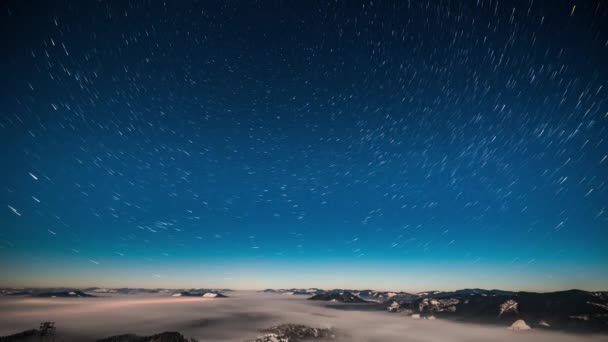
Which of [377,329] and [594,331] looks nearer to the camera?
[594,331]

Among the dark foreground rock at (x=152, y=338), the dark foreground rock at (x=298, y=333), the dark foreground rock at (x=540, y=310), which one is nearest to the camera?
the dark foreground rock at (x=152, y=338)

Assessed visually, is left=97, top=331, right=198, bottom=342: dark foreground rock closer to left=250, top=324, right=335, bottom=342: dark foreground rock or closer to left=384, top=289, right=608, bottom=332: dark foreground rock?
left=250, top=324, right=335, bottom=342: dark foreground rock

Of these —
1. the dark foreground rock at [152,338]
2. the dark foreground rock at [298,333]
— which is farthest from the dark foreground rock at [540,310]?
the dark foreground rock at [152,338]

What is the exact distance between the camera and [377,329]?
141125 millimetres

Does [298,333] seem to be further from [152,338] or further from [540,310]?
[540,310]

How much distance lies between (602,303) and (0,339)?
243m

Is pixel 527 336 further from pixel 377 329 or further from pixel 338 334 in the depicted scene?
pixel 338 334

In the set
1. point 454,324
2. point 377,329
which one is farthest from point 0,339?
point 454,324

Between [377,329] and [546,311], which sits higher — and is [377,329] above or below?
below

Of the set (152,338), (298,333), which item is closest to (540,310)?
(298,333)

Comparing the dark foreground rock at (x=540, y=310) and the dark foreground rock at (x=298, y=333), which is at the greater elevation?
the dark foreground rock at (x=540, y=310)

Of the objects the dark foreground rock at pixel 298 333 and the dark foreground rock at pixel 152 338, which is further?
the dark foreground rock at pixel 298 333

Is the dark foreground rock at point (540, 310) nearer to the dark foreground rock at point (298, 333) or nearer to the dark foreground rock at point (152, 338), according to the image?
the dark foreground rock at point (298, 333)

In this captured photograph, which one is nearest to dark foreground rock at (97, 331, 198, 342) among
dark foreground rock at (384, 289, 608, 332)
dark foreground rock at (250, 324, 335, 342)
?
dark foreground rock at (250, 324, 335, 342)
